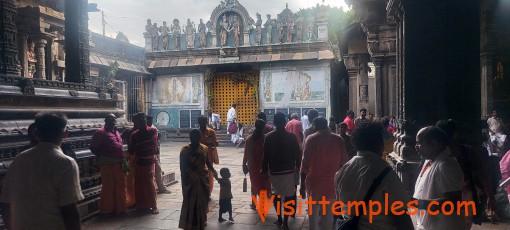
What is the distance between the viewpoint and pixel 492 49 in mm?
9547

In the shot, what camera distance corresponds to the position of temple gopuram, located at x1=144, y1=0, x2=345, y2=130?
19.7 m

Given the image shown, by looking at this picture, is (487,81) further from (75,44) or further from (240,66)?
(240,66)

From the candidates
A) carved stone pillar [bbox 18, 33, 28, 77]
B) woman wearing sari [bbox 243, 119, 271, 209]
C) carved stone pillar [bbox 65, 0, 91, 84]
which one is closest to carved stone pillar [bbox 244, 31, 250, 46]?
carved stone pillar [bbox 18, 33, 28, 77]

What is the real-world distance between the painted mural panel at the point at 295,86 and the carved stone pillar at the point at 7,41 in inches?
608

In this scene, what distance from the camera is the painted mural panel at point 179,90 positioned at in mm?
21875

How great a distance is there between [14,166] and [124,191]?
376cm

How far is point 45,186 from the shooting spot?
256 centimetres

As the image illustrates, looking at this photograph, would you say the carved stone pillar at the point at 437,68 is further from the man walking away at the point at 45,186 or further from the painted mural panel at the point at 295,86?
the painted mural panel at the point at 295,86

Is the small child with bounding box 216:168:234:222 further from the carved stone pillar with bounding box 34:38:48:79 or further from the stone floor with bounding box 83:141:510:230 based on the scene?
the carved stone pillar with bounding box 34:38:48:79

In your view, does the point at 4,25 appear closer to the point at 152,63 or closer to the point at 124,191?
the point at 124,191

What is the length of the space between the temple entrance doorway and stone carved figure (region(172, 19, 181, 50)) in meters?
2.98

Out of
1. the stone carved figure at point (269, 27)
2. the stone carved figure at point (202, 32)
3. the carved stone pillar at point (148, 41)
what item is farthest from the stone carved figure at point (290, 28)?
the carved stone pillar at point (148, 41)

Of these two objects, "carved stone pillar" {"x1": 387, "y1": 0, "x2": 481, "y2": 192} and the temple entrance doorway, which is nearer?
"carved stone pillar" {"x1": 387, "y1": 0, "x2": 481, "y2": 192}

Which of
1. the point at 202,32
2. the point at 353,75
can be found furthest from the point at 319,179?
the point at 202,32
